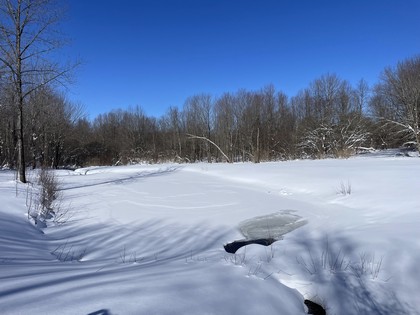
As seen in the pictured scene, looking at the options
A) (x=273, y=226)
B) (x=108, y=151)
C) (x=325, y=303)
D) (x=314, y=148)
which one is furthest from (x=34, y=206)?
(x=108, y=151)

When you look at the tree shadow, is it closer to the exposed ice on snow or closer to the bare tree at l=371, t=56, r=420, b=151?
the exposed ice on snow

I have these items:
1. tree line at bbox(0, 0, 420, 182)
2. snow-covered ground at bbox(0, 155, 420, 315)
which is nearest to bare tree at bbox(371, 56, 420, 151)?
tree line at bbox(0, 0, 420, 182)

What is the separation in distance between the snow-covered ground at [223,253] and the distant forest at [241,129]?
460 inches

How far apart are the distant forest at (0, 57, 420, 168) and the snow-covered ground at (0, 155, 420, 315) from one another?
1167 cm

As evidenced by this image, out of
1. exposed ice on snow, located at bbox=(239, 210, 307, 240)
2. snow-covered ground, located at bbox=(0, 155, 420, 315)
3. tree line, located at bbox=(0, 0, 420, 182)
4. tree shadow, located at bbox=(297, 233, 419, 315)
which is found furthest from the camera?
tree line, located at bbox=(0, 0, 420, 182)

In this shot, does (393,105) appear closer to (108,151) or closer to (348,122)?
(348,122)

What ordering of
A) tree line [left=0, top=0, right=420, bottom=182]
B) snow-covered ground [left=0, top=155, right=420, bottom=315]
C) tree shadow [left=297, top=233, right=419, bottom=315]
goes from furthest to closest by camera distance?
tree line [left=0, top=0, right=420, bottom=182] < tree shadow [left=297, top=233, right=419, bottom=315] < snow-covered ground [left=0, top=155, right=420, bottom=315]

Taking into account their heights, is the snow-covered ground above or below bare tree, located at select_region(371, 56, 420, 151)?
below

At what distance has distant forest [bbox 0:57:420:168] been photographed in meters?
26.1

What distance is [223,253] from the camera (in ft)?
13.7

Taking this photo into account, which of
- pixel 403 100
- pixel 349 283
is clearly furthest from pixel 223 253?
pixel 403 100

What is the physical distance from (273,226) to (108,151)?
3787 cm

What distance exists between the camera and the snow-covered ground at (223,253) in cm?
234

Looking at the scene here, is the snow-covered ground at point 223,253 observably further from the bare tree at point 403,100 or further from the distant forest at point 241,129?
the bare tree at point 403,100
